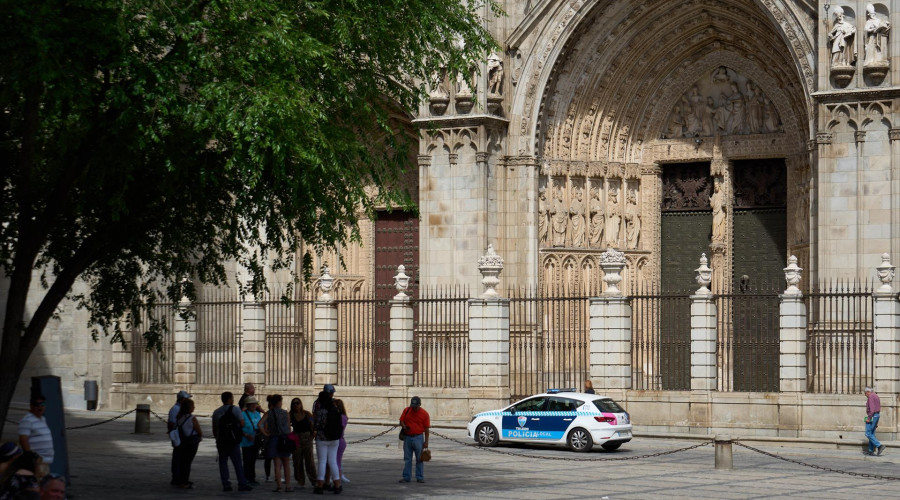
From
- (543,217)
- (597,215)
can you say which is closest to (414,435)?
(543,217)

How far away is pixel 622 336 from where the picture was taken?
82.6ft

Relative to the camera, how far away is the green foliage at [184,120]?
14320mm

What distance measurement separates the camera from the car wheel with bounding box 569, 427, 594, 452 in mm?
22734

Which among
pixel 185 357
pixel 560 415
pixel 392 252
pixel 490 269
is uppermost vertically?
pixel 392 252

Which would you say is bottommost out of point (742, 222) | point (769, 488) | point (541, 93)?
point (769, 488)

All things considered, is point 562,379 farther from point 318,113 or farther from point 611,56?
point 318,113

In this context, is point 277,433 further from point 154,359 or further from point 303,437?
point 154,359

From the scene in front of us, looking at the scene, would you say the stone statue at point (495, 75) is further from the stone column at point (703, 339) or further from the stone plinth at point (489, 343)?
the stone column at point (703, 339)

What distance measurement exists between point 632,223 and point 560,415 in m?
9.00

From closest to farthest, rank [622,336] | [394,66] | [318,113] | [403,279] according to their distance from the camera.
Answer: [318,113], [394,66], [622,336], [403,279]

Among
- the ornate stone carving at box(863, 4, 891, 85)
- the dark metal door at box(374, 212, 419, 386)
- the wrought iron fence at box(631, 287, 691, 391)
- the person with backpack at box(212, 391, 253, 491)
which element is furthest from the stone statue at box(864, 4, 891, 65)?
the person with backpack at box(212, 391, 253, 491)

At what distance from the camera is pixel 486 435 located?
23.9 meters

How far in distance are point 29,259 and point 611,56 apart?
669 inches

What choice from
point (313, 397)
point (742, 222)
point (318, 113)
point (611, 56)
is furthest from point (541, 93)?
point (318, 113)
